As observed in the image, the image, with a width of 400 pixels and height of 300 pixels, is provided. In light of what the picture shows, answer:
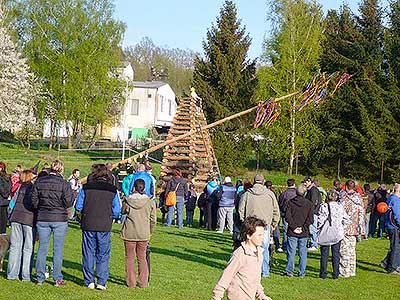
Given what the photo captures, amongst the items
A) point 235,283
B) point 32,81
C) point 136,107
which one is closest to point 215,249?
point 235,283

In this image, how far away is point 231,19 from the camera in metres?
49.6

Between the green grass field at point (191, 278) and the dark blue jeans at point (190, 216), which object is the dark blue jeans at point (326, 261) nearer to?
the green grass field at point (191, 278)

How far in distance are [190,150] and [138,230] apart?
935 inches

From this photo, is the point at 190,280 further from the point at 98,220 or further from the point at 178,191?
the point at 178,191

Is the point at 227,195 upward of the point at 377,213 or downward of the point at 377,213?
upward

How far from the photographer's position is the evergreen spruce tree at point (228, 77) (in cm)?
4797

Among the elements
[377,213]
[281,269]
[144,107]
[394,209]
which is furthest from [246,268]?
[144,107]

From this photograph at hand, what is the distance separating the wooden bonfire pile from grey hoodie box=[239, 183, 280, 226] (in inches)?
822

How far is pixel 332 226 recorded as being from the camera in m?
13.6

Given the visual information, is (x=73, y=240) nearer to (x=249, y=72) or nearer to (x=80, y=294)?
(x=80, y=294)

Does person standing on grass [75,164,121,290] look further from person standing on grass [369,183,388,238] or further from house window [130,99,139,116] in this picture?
house window [130,99,139,116]

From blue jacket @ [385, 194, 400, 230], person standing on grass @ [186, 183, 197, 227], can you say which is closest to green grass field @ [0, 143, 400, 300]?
blue jacket @ [385, 194, 400, 230]

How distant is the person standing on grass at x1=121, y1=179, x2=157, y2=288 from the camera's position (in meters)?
11.2

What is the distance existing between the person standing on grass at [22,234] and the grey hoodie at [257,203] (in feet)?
12.1
